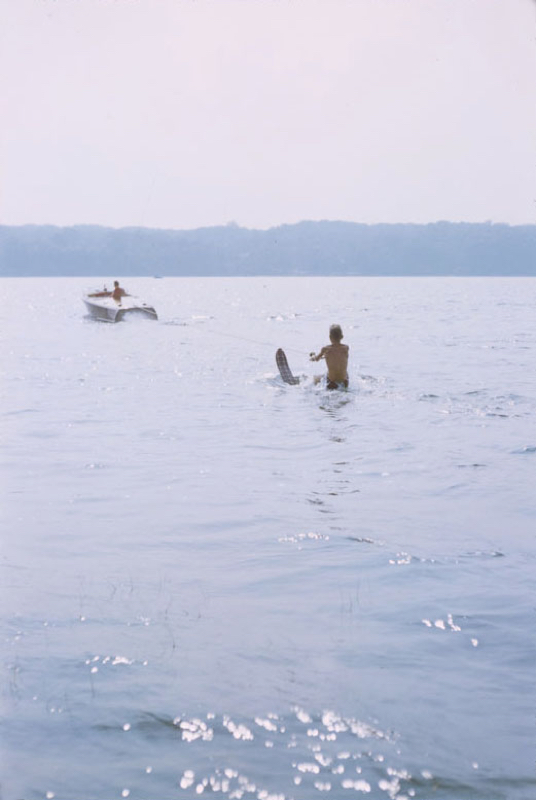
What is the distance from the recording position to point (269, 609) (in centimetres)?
706

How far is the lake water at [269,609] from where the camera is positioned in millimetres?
4730

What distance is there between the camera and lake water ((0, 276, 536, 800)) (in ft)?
15.5

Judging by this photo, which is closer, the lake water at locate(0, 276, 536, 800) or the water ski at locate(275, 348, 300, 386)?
the lake water at locate(0, 276, 536, 800)

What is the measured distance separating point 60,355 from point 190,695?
3459cm

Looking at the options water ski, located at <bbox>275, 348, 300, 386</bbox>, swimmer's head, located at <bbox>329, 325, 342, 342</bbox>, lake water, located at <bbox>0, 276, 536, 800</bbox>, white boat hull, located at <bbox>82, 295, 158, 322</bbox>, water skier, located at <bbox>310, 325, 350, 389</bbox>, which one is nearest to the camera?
lake water, located at <bbox>0, 276, 536, 800</bbox>

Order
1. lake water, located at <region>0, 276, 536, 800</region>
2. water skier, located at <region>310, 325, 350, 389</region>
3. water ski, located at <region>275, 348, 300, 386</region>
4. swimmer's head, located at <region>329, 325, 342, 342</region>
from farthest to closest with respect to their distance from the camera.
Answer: water ski, located at <region>275, 348, 300, 386</region>, water skier, located at <region>310, 325, 350, 389</region>, swimmer's head, located at <region>329, 325, 342, 342</region>, lake water, located at <region>0, 276, 536, 800</region>

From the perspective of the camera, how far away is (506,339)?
45.9m

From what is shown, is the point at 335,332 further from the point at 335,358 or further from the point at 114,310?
the point at 114,310

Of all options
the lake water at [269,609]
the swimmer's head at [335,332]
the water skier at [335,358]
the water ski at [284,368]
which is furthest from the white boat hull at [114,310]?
the lake water at [269,609]

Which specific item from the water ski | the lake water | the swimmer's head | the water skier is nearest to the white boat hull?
the water ski

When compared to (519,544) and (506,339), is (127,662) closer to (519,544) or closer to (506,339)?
(519,544)

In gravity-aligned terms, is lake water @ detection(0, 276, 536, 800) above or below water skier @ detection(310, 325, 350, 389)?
below

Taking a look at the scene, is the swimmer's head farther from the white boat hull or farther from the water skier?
the white boat hull

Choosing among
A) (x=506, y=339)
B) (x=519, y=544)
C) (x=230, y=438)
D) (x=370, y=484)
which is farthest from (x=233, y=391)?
(x=506, y=339)
